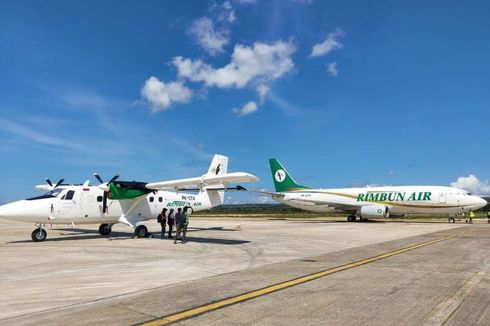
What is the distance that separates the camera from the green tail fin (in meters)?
54.2

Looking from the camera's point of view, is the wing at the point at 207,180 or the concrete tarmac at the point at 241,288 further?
the wing at the point at 207,180

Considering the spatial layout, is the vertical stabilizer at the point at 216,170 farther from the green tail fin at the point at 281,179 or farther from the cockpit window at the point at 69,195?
the green tail fin at the point at 281,179

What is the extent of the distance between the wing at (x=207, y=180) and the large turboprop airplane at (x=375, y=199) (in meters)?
29.8

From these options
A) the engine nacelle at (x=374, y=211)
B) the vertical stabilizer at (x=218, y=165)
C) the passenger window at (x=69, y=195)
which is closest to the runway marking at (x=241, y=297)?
the passenger window at (x=69, y=195)

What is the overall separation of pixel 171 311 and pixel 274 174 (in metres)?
49.3

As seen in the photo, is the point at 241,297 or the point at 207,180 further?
the point at 207,180

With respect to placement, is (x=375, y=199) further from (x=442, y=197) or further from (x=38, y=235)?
(x=38, y=235)

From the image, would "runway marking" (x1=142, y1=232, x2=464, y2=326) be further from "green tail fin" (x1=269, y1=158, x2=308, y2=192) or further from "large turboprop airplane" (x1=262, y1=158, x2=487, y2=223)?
"green tail fin" (x1=269, y1=158, x2=308, y2=192)

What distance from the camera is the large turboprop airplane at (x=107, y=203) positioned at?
60.7 ft

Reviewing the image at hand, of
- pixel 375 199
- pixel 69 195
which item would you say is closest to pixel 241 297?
pixel 69 195

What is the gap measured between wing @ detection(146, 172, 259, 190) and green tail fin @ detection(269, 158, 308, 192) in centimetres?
3412

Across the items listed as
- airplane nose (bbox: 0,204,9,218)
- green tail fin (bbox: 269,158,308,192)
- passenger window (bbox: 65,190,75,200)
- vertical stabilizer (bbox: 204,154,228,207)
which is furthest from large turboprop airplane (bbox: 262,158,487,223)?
airplane nose (bbox: 0,204,9,218)

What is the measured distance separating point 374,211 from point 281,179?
1461cm

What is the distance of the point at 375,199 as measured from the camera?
151ft
